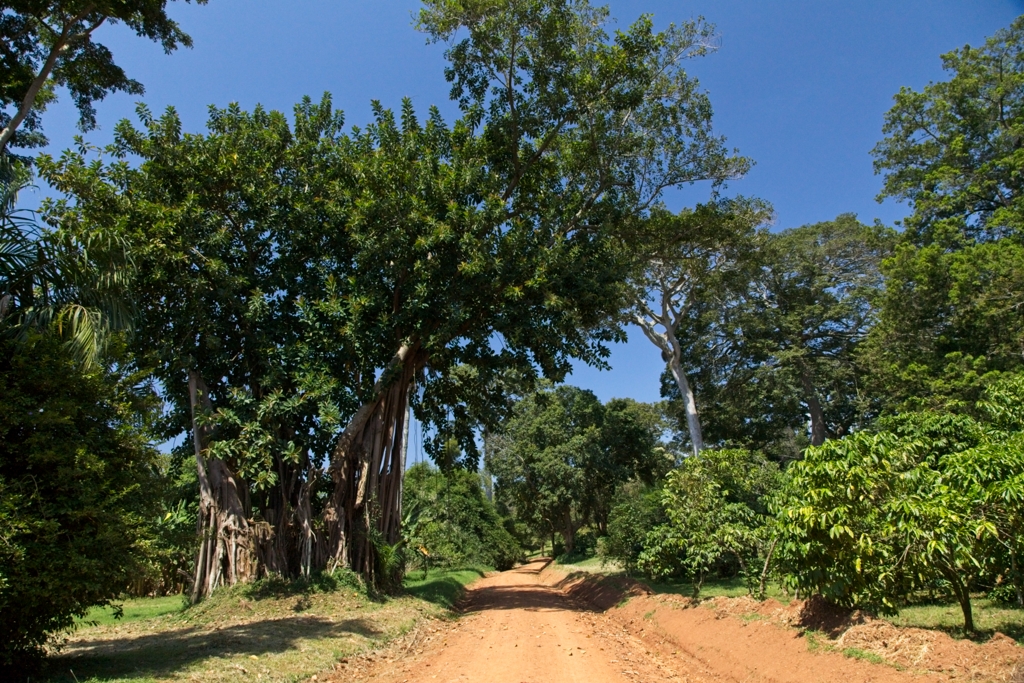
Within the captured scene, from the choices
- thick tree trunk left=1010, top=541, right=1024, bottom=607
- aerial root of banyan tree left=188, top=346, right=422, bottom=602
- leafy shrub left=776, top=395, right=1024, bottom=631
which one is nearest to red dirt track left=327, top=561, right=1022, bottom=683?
leafy shrub left=776, top=395, right=1024, bottom=631

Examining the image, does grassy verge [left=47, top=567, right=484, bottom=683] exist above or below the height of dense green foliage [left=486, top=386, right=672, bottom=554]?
below

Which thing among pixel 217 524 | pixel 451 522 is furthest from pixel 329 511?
pixel 451 522

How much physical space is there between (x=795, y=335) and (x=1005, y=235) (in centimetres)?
1218

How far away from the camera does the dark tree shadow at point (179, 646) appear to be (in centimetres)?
719

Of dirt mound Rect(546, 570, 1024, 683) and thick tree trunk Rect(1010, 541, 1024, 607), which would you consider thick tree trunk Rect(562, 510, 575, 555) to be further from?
thick tree trunk Rect(1010, 541, 1024, 607)

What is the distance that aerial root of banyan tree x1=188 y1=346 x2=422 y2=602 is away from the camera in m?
13.8

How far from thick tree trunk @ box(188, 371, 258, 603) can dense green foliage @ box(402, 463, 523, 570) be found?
50.7 feet

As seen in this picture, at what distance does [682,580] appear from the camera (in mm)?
18391

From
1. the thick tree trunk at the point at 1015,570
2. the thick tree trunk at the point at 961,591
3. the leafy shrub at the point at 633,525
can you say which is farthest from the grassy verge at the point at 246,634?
the thick tree trunk at the point at 1015,570

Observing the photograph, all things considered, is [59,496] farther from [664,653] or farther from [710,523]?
[710,523]

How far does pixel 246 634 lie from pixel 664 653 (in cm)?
721

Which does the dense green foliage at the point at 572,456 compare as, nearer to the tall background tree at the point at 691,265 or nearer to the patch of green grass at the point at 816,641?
the tall background tree at the point at 691,265

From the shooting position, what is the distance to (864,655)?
7328 millimetres

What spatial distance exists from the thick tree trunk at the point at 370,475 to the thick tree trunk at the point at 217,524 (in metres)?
2.06
